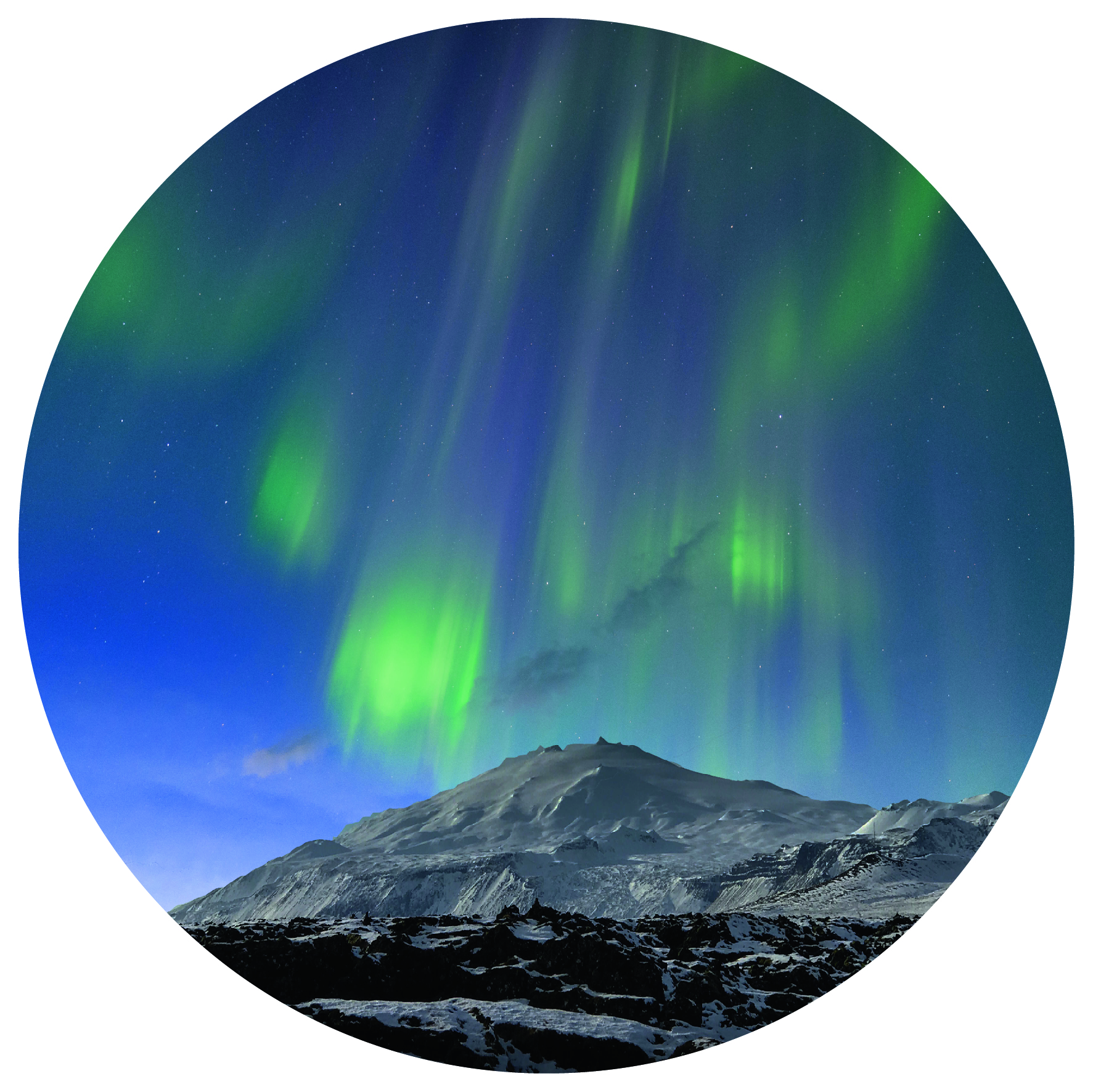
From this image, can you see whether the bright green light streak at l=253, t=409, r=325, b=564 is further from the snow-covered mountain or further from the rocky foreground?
the rocky foreground

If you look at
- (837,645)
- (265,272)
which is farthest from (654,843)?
(265,272)

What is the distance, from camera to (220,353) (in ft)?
38.3

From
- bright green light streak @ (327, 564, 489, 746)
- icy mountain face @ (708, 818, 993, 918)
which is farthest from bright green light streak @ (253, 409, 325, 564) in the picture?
icy mountain face @ (708, 818, 993, 918)

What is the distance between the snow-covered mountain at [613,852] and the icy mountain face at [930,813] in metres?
0.01

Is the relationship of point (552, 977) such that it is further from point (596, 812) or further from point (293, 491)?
point (293, 491)

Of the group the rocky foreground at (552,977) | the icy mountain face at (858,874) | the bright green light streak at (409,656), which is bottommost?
the rocky foreground at (552,977)

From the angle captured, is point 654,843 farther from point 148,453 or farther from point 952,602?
point 148,453

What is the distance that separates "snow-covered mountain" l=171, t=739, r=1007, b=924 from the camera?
1027cm

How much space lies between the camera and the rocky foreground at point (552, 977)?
31.6 feet

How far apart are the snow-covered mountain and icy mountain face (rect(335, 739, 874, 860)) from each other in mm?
13

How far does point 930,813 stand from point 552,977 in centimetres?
394

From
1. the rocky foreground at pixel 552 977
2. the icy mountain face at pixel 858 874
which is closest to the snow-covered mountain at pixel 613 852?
the icy mountain face at pixel 858 874

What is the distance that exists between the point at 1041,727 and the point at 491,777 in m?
5.42

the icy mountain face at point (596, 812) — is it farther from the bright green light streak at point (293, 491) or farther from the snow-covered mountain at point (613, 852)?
the bright green light streak at point (293, 491)
